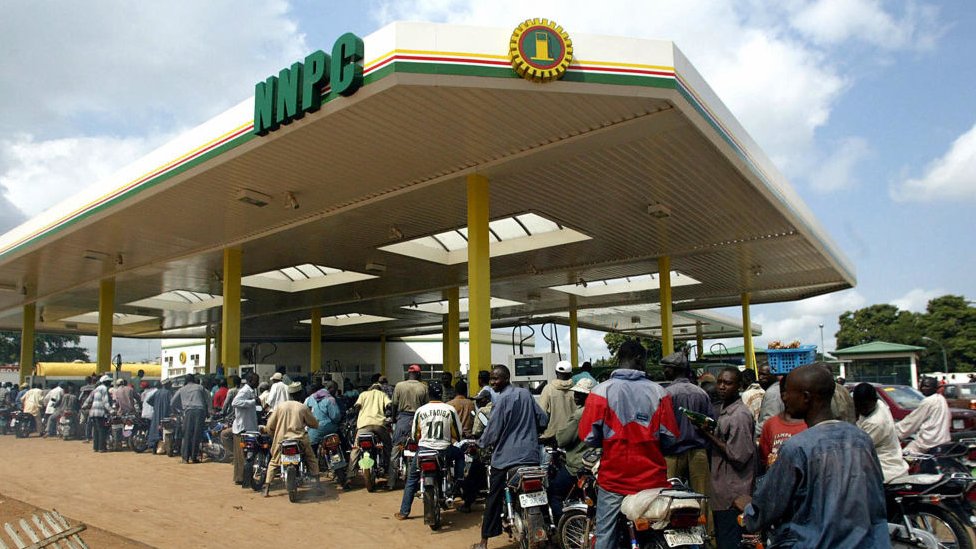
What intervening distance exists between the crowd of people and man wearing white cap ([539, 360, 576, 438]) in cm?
1

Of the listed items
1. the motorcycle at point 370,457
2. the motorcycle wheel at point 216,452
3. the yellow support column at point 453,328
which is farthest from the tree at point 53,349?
the motorcycle at point 370,457

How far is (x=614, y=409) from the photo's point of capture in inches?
170

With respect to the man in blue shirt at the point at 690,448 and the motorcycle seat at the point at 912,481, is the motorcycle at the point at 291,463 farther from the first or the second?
the motorcycle seat at the point at 912,481

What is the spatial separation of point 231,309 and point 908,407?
45.7 ft

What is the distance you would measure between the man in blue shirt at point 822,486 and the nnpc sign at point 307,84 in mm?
6358

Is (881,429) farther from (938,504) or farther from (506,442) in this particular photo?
(506,442)

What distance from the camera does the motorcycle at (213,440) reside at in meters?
13.2

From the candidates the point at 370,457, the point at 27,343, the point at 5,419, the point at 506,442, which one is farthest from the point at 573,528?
the point at 27,343

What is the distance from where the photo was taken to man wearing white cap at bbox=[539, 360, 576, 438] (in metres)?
7.29

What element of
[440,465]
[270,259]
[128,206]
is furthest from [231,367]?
[440,465]

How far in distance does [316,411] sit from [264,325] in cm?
2472

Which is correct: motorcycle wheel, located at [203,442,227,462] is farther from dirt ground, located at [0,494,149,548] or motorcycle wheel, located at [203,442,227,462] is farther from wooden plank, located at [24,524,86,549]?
wooden plank, located at [24,524,86,549]

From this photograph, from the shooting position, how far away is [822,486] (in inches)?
104

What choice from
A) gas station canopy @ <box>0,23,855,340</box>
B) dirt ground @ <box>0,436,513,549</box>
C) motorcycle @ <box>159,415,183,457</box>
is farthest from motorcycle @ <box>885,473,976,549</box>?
motorcycle @ <box>159,415,183,457</box>
